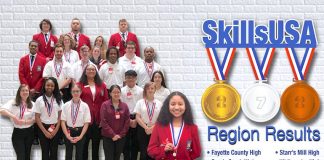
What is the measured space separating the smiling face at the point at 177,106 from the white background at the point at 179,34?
3.16 meters

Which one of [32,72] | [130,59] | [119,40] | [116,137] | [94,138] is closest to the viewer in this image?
[116,137]

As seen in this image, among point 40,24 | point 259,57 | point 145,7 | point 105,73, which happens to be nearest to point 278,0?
point 259,57

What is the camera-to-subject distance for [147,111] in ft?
32.5

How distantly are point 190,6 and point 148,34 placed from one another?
76 centimetres

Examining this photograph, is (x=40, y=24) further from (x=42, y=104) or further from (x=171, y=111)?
(x=171, y=111)

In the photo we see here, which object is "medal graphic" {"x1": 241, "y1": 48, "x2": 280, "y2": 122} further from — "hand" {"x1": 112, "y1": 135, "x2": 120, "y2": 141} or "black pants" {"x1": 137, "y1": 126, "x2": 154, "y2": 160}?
"hand" {"x1": 112, "y1": 135, "x2": 120, "y2": 141}

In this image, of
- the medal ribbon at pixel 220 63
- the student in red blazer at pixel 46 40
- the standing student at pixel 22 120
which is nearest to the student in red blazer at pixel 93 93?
the standing student at pixel 22 120

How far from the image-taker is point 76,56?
10.7 meters

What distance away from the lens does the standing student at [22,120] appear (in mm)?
9930

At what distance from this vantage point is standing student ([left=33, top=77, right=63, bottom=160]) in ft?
32.8

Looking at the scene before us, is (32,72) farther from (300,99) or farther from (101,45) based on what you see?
(300,99)

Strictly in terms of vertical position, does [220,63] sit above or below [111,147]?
above

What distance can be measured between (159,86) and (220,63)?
3.38 ft

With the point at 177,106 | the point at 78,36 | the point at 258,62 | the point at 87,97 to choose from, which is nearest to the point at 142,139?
the point at 87,97
